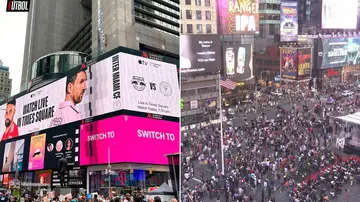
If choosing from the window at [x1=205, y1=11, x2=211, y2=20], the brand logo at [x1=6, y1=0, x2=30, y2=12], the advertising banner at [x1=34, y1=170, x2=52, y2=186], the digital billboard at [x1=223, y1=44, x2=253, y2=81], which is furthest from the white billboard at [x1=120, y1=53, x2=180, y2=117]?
the digital billboard at [x1=223, y1=44, x2=253, y2=81]

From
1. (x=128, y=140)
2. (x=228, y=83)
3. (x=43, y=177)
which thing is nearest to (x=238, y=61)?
(x=228, y=83)

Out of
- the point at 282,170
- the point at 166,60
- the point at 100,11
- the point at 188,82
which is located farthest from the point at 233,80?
the point at 100,11

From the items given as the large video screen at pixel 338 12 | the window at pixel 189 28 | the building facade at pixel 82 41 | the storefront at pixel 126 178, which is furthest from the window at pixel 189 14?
the building facade at pixel 82 41

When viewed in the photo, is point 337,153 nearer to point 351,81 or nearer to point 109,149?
point 351,81

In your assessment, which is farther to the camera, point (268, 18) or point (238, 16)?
point (238, 16)

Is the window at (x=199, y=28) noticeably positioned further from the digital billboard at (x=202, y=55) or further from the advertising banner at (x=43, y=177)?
the advertising banner at (x=43, y=177)

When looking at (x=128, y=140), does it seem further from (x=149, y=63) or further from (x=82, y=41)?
(x=82, y=41)

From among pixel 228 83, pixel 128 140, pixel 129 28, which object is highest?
pixel 129 28

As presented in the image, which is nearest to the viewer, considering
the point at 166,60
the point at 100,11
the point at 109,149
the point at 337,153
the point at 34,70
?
the point at 337,153
